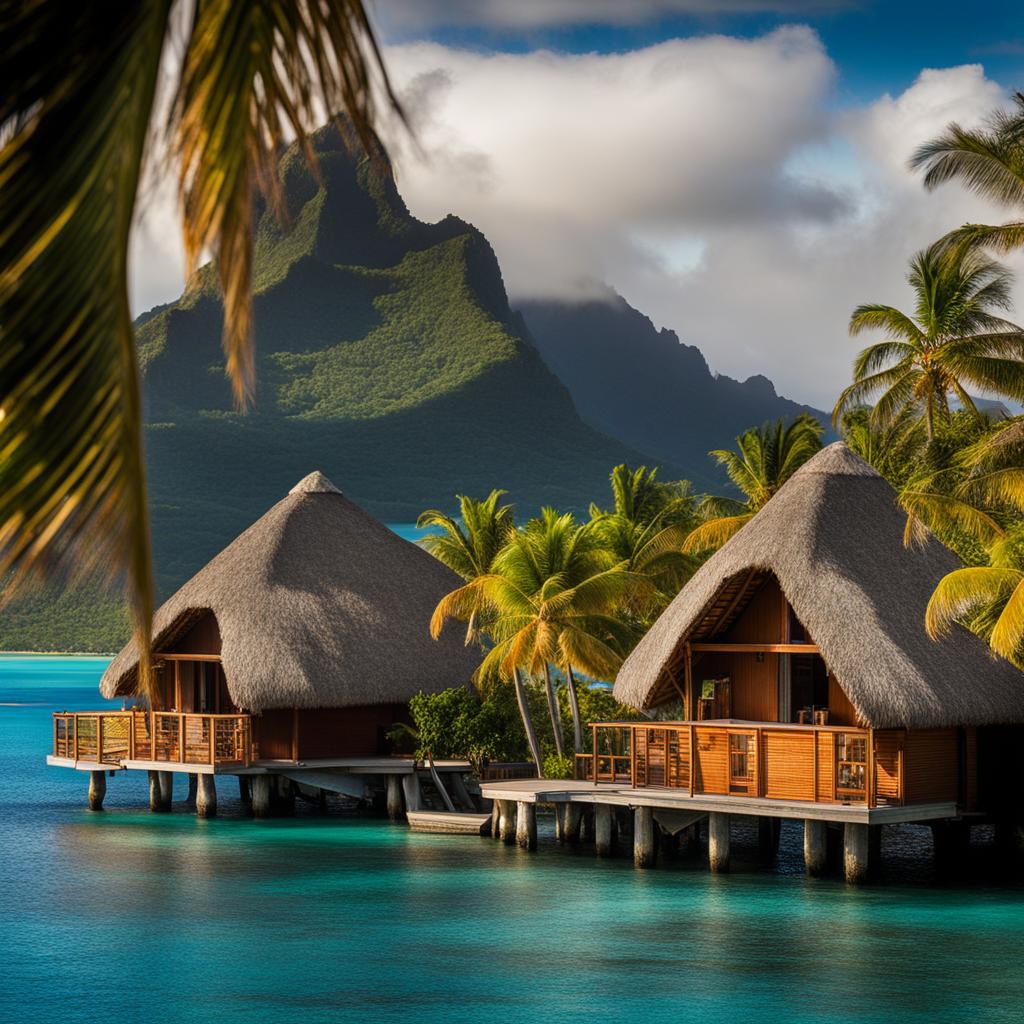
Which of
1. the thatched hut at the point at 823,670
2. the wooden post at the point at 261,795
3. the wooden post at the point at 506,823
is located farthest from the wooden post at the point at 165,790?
the thatched hut at the point at 823,670

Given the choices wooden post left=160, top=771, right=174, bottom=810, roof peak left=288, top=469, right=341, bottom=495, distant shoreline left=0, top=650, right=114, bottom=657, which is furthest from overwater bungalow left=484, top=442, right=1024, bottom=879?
distant shoreline left=0, top=650, right=114, bottom=657

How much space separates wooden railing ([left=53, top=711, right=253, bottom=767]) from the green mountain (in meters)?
68.6

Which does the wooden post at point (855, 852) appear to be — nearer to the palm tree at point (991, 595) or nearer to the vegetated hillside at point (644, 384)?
the palm tree at point (991, 595)

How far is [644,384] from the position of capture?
180 metres

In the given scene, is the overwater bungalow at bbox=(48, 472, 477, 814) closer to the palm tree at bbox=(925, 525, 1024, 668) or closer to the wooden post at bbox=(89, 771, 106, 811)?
the wooden post at bbox=(89, 771, 106, 811)

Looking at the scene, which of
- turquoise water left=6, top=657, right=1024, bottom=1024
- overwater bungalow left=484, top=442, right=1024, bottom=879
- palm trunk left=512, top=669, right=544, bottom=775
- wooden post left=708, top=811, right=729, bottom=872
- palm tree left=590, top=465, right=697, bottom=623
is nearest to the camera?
turquoise water left=6, top=657, right=1024, bottom=1024

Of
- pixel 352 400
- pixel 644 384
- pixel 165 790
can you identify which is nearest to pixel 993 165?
pixel 165 790

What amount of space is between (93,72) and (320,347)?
13057cm

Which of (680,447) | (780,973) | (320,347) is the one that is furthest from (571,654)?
(680,447)

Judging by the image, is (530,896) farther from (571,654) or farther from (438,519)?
(438,519)

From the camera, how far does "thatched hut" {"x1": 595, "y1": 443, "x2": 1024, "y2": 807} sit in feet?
80.4

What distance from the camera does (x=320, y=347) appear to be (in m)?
132

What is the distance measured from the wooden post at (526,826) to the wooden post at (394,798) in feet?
17.4

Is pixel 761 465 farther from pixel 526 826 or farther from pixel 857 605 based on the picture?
pixel 857 605
